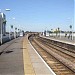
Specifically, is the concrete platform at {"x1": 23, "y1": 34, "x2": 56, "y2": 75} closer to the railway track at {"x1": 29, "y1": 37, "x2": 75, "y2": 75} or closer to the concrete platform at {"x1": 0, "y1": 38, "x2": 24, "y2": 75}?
the concrete platform at {"x1": 0, "y1": 38, "x2": 24, "y2": 75}

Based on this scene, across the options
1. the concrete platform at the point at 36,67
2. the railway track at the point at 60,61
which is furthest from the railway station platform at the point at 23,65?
the railway track at the point at 60,61

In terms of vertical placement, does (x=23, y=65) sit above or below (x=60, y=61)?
above

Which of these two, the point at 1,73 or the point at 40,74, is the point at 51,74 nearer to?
the point at 40,74

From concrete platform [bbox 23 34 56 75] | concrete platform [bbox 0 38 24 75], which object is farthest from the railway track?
concrete platform [bbox 0 38 24 75]

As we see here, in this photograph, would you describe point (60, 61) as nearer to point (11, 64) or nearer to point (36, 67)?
point (11, 64)

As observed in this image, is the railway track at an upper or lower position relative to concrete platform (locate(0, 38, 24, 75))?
lower

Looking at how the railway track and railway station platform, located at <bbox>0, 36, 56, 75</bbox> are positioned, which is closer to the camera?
railway station platform, located at <bbox>0, 36, 56, 75</bbox>

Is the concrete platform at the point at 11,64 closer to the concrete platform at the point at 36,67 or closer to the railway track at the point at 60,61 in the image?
the concrete platform at the point at 36,67

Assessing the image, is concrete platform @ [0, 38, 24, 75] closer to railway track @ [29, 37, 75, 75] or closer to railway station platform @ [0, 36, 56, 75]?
railway station platform @ [0, 36, 56, 75]

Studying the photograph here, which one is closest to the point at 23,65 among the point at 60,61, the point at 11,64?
the point at 11,64

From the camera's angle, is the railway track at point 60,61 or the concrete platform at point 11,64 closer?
the concrete platform at point 11,64

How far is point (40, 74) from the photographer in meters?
14.6

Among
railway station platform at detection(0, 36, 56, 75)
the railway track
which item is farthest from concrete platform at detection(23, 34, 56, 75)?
the railway track

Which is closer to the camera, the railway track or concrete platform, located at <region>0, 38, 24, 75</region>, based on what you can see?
concrete platform, located at <region>0, 38, 24, 75</region>
